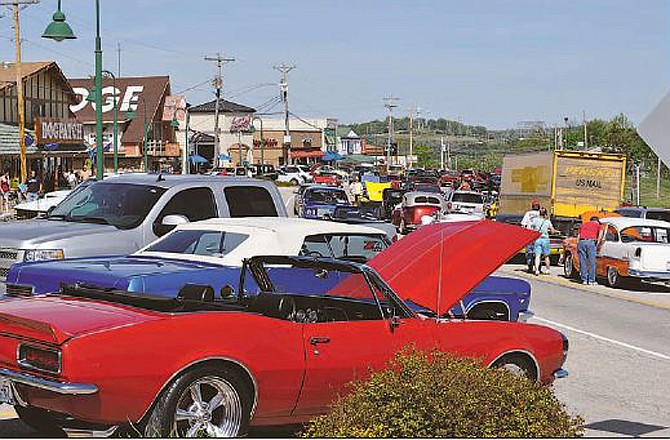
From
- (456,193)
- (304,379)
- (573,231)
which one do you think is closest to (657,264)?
(573,231)

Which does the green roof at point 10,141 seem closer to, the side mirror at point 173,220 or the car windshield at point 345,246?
the side mirror at point 173,220

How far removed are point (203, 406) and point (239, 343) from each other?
0.47 m

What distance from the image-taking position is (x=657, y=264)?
23812mm

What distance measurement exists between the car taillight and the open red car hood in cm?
337

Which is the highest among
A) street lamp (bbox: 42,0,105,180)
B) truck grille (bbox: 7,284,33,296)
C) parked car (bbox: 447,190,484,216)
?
street lamp (bbox: 42,0,105,180)

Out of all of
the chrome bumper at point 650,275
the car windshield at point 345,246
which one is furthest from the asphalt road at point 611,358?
the car windshield at point 345,246

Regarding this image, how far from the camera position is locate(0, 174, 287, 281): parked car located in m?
13.6

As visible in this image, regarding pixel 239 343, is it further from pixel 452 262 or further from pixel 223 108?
pixel 223 108

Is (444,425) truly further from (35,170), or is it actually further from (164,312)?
(35,170)

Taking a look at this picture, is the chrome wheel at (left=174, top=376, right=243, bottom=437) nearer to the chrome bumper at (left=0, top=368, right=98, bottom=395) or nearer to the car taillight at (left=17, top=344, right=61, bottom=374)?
the chrome bumper at (left=0, top=368, right=98, bottom=395)

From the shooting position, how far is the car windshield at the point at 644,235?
24969 mm

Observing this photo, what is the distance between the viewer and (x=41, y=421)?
293 inches

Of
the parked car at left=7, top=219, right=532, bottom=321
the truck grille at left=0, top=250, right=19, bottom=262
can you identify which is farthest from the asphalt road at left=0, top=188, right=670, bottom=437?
the truck grille at left=0, top=250, right=19, bottom=262

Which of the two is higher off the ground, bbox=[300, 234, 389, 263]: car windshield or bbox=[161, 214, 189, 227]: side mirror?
bbox=[161, 214, 189, 227]: side mirror
